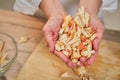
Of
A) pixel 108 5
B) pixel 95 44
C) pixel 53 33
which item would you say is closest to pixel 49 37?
pixel 53 33

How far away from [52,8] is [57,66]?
243 millimetres

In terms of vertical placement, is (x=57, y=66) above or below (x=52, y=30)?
below

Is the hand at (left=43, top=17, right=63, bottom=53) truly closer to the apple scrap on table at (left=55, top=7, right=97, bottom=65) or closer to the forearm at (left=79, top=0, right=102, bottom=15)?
the apple scrap on table at (left=55, top=7, right=97, bottom=65)

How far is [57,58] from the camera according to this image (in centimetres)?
78

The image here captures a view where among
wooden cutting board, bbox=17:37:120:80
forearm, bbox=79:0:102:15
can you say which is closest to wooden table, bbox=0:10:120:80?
wooden cutting board, bbox=17:37:120:80

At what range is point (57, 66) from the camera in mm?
752

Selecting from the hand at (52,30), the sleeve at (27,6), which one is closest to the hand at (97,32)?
the hand at (52,30)

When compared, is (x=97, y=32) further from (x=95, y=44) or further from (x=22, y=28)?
(x=22, y=28)

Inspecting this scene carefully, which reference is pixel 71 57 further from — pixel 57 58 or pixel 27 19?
pixel 27 19

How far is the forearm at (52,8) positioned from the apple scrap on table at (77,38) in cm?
7

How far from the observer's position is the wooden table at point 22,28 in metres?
0.80

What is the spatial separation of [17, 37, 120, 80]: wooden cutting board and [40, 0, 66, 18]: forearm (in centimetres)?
13

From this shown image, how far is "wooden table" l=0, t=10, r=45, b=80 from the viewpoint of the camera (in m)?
0.80

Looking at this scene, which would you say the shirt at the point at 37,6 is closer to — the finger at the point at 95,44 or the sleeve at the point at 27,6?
Answer: the sleeve at the point at 27,6
